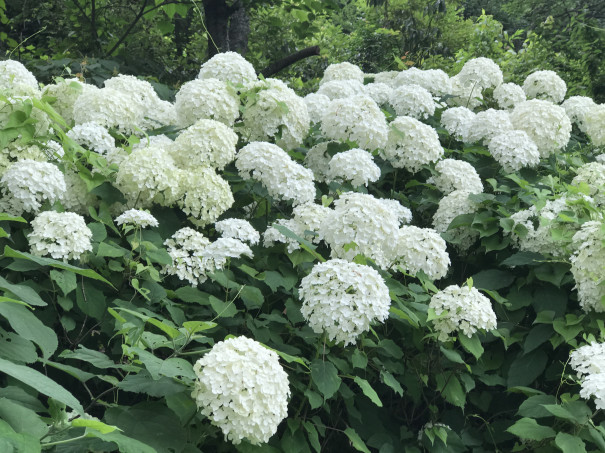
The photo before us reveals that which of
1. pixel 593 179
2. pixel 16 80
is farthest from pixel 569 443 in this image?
pixel 16 80

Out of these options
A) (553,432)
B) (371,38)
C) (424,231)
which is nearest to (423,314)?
(424,231)

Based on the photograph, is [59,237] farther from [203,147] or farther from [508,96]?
[508,96]

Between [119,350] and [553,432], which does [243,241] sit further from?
[553,432]

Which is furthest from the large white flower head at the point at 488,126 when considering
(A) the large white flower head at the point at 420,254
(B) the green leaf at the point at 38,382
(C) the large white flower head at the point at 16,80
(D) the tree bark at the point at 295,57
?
(B) the green leaf at the point at 38,382

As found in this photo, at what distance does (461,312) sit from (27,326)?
1661 millimetres

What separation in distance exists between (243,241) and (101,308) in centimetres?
76

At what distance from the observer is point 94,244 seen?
8.93 ft

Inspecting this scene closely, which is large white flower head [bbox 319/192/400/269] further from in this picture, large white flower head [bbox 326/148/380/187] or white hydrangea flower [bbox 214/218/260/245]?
large white flower head [bbox 326/148/380/187]

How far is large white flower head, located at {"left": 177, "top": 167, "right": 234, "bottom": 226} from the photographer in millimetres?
3129

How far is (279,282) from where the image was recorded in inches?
112

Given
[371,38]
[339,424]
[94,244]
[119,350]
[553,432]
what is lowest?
[371,38]

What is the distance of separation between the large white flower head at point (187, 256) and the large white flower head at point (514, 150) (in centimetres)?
207

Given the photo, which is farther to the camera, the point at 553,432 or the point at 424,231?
the point at 424,231

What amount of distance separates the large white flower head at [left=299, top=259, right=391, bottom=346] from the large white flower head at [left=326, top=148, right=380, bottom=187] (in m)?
1.06
